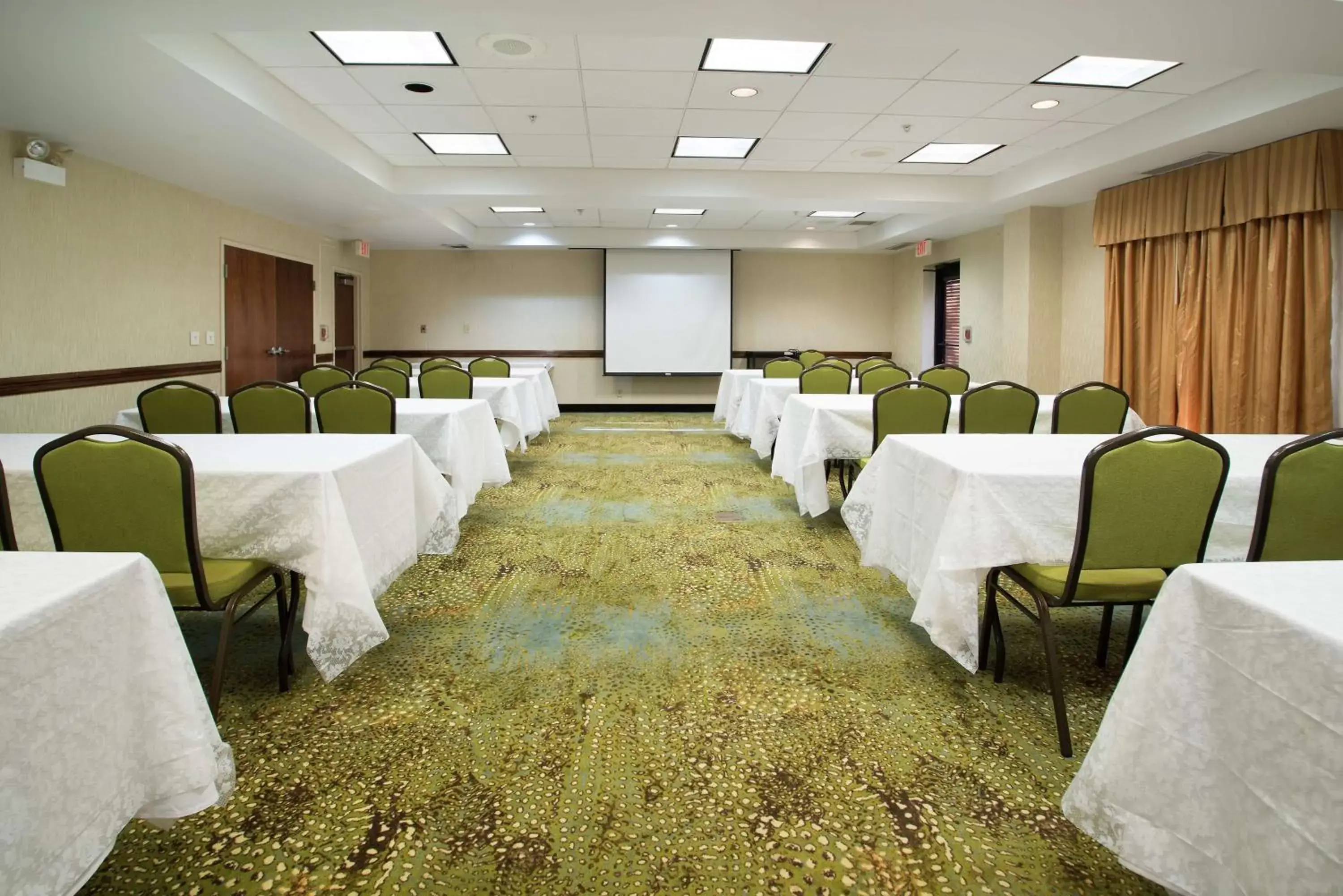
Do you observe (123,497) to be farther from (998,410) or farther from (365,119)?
(365,119)

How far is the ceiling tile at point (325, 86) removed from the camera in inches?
179

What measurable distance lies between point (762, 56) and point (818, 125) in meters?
1.47

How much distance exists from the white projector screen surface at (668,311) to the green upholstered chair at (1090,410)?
7824 millimetres

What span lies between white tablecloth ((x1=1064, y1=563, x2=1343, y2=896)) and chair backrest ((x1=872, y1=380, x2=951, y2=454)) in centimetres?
271

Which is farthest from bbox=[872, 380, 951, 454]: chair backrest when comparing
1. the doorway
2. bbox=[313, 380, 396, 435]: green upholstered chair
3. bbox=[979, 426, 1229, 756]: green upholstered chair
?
the doorway

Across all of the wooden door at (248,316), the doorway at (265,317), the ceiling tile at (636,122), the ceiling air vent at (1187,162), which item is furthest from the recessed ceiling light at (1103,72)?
the wooden door at (248,316)

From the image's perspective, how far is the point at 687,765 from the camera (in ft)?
6.46

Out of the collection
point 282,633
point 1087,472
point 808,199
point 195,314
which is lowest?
point 282,633

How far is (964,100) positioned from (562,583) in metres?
4.11

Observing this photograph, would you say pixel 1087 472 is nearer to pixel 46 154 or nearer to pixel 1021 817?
pixel 1021 817

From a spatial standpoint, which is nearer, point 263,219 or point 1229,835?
point 1229,835

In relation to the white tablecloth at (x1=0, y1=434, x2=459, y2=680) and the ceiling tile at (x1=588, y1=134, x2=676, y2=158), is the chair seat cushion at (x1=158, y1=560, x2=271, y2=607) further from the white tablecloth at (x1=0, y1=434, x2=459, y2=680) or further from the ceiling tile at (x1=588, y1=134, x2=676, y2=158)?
the ceiling tile at (x1=588, y1=134, x2=676, y2=158)

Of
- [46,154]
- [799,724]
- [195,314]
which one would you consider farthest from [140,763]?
[195,314]

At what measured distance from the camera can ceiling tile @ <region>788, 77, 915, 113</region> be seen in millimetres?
4672
